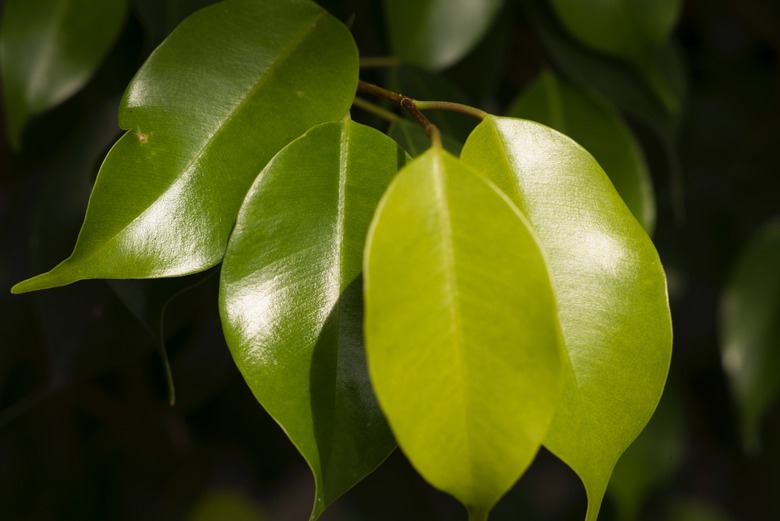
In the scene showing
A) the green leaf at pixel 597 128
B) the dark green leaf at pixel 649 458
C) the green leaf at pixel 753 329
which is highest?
the green leaf at pixel 597 128

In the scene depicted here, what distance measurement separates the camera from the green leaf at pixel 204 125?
30 cm

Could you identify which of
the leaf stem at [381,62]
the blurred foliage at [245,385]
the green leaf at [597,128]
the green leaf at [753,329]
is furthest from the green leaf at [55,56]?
the green leaf at [753,329]

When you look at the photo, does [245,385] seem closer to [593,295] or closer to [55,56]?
[55,56]

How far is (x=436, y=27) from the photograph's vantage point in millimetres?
542

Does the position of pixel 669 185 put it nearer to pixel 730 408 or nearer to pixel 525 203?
pixel 730 408

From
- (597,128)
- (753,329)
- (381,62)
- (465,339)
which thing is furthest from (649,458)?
(465,339)

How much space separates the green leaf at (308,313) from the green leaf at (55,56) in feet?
0.78

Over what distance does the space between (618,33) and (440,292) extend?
37 centimetres

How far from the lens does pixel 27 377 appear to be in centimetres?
63

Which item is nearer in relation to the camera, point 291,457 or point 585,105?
point 585,105

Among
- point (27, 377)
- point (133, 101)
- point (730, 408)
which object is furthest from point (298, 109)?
point (730, 408)

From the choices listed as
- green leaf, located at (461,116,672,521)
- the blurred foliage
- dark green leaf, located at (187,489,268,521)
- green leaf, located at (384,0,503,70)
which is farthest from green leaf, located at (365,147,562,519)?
dark green leaf, located at (187,489,268,521)

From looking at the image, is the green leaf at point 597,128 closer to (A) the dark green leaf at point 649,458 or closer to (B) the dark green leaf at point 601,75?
(B) the dark green leaf at point 601,75

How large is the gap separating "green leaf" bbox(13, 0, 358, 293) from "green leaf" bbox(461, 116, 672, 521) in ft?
0.27
